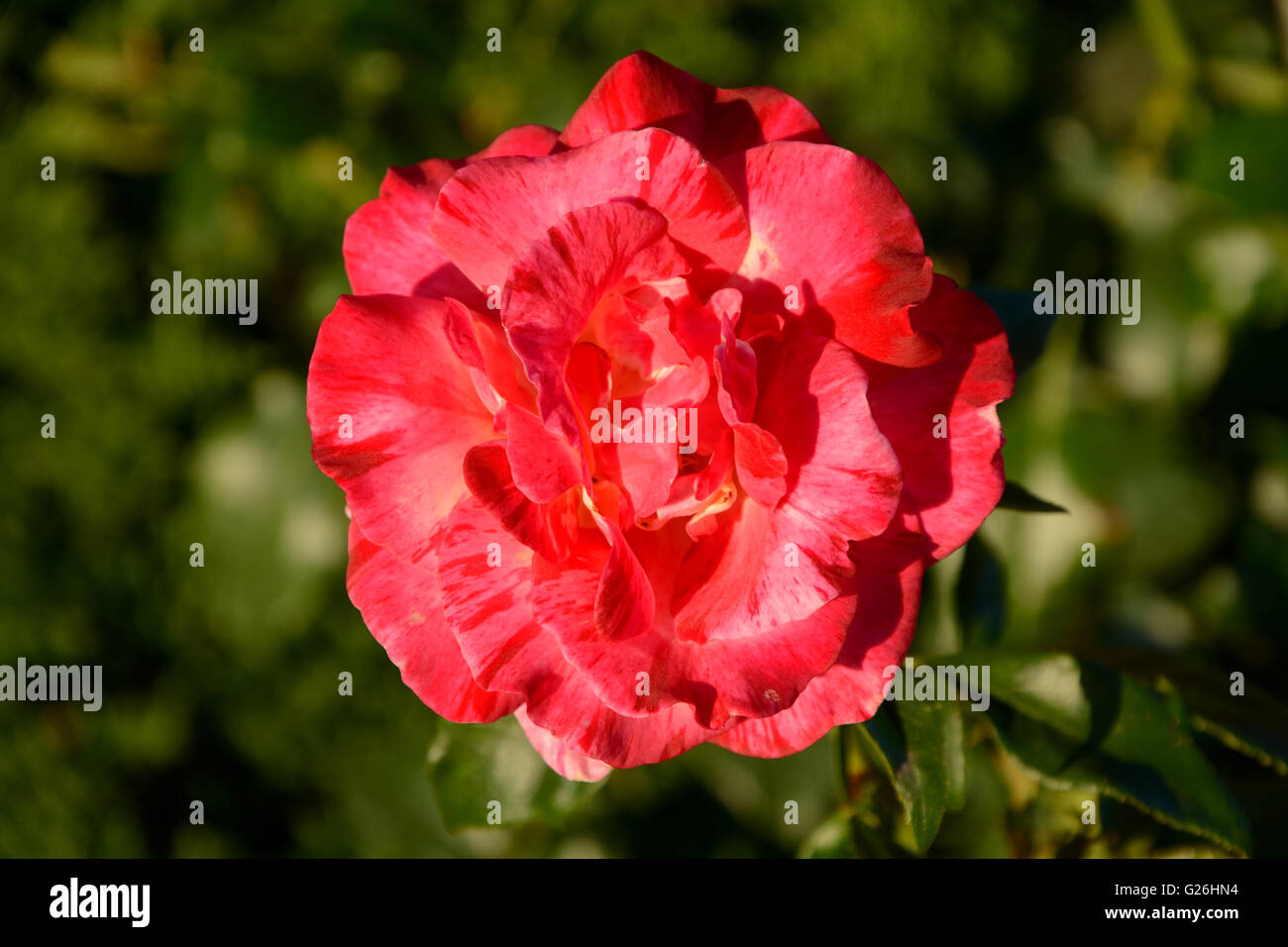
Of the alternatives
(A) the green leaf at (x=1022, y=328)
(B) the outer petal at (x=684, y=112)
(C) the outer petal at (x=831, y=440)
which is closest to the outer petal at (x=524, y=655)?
(C) the outer petal at (x=831, y=440)

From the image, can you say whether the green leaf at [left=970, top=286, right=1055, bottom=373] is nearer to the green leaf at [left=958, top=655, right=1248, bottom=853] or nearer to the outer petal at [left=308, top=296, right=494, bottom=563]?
the green leaf at [left=958, top=655, right=1248, bottom=853]

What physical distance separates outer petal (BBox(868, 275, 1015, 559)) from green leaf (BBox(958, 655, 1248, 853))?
0.23 metres

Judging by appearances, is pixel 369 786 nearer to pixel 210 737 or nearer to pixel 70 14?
pixel 210 737

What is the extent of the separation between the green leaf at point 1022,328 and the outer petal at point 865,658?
0.25m

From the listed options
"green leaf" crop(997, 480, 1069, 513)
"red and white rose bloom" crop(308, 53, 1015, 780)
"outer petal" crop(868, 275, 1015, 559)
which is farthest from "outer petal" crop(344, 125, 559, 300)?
"green leaf" crop(997, 480, 1069, 513)

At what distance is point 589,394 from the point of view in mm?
767

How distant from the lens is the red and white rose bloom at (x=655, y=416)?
0.70 m

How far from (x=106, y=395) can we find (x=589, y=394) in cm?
145

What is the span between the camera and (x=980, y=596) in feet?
3.58

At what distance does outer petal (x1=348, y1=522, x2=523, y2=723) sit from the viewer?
78cm

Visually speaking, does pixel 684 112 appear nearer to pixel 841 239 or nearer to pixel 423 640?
pixel 841 239

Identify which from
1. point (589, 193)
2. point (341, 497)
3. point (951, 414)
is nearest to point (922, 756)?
point (951, 414)

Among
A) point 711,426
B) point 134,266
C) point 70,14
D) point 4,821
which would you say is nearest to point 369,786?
point 4,821

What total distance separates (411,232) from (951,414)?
1.36 ft
